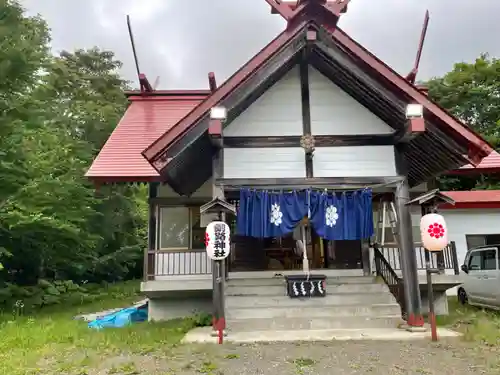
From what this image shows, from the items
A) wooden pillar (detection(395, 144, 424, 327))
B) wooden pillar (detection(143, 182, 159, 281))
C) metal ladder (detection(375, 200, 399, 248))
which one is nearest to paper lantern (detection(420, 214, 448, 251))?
wooden pillar (detection(395, 144, 424, 327))

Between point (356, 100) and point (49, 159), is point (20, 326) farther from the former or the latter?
point (356, 100)

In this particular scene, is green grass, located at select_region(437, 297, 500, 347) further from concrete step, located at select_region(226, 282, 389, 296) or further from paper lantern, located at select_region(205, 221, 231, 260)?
paper lantern, located at select_region(205, 221, 231, 260)

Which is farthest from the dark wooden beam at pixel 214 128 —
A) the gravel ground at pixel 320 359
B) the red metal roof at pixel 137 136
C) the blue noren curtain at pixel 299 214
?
the gravel ground at pixel 320 359

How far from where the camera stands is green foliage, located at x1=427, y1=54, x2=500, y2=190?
81.7ft

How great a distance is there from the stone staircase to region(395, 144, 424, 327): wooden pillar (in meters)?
0.51

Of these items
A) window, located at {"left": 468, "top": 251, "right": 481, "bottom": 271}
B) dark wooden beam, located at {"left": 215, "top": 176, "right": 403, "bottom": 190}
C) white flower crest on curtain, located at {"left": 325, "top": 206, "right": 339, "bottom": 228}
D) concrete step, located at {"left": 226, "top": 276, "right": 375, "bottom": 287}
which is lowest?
concrete step, located at {"left": 226, "top": 276, "right": 375, "bottom": 287}

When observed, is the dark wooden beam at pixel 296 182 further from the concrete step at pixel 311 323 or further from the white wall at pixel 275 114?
the concrete step at pixel 311 323

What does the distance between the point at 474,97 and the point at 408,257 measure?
70.7 ft

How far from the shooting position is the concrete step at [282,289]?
919cm

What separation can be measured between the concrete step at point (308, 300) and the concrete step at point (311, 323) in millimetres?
532

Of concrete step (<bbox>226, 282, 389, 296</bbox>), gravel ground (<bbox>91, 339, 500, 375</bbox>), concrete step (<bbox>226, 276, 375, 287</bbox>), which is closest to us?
gravel ground (<bbox>91, 339, 500, 375</bbox>)

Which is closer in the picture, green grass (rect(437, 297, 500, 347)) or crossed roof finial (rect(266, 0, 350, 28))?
green grass (rect(437, 297, 500, 347))

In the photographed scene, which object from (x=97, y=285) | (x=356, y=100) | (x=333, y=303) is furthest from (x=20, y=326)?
(x=97, y=285)

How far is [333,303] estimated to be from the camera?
8.86 m
